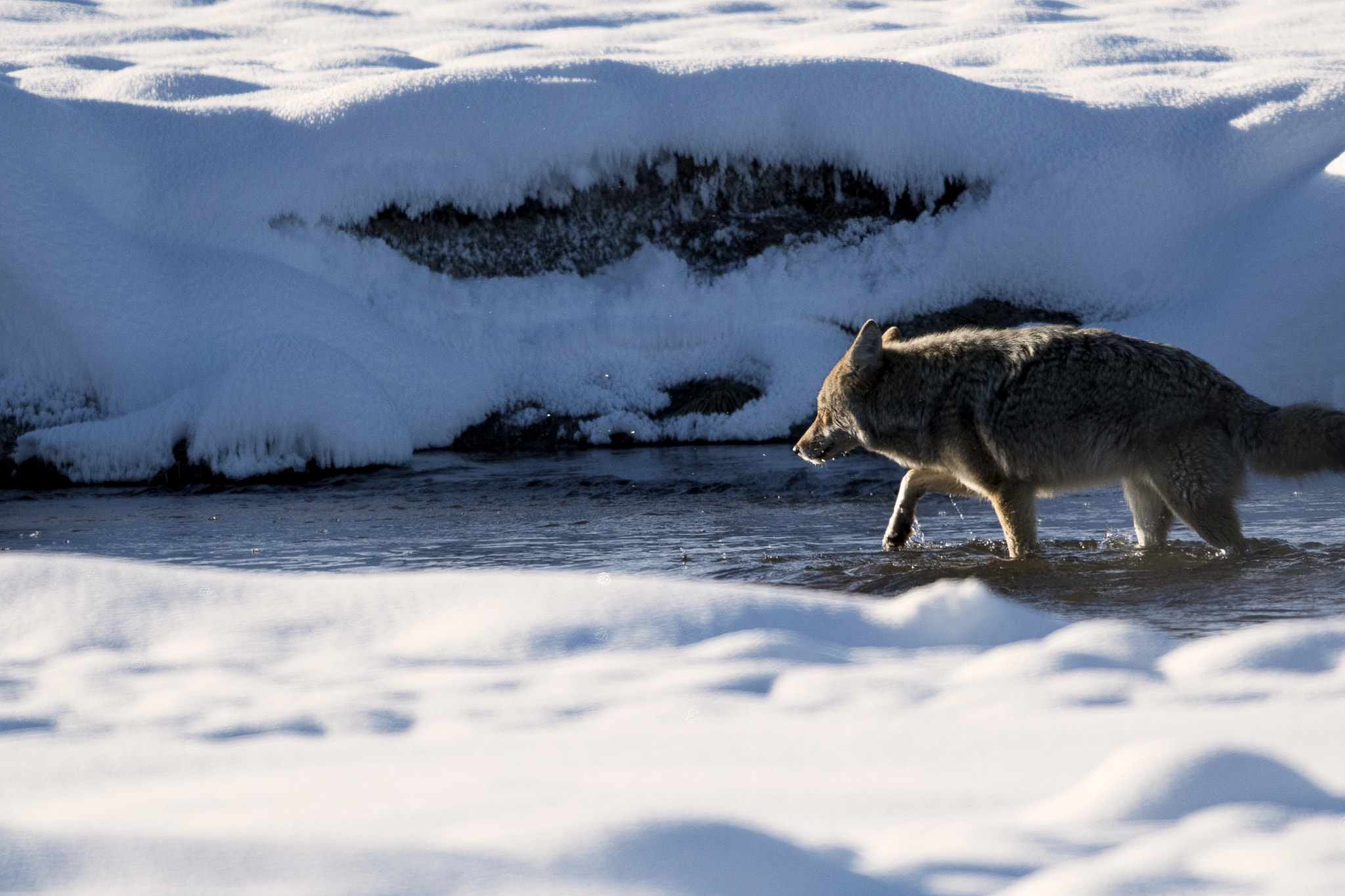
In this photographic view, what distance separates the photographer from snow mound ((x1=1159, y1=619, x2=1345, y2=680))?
129 inches

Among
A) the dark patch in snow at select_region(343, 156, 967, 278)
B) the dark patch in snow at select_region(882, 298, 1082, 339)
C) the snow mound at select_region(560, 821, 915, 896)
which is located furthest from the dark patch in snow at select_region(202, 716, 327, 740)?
the dark patch in snow at select_region(343, 156, 967, 278)

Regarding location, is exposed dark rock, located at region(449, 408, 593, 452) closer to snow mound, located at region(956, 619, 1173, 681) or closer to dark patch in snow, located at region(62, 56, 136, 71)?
snow mound, located at region(956, 619, 1173, 681)

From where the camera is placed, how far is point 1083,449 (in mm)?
6195

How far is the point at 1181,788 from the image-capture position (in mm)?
2275

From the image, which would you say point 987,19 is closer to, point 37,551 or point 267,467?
point 267,467

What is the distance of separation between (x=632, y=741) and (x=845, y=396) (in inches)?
176

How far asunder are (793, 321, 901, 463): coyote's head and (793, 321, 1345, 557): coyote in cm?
1

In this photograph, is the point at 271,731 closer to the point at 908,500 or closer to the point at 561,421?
the point at 908,500

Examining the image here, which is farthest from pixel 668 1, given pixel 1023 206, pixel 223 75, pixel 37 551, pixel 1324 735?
pixel 1324 735

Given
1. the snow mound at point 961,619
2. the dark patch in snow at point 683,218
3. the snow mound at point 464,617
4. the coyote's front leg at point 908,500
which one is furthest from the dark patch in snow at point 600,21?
the snow mound at point 961,619

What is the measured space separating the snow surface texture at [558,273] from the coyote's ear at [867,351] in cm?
461

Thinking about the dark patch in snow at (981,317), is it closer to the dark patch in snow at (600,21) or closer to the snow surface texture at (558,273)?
the snow surface texture at (558,273)

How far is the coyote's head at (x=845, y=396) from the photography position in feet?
22.5

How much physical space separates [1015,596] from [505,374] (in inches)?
294
